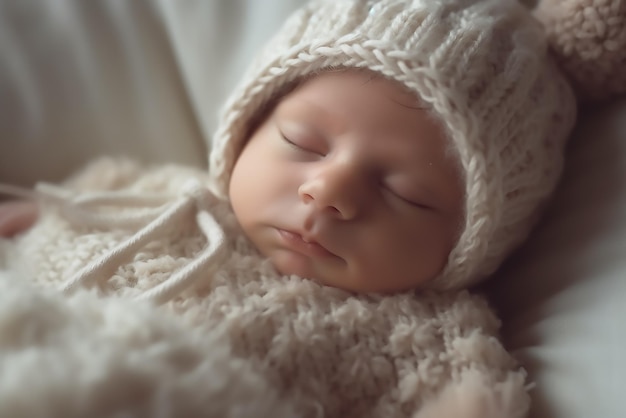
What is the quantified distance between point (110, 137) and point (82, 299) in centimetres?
61

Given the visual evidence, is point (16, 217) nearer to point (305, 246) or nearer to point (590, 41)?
point (305, 246)

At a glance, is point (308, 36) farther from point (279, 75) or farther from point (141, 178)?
point (141, 178)

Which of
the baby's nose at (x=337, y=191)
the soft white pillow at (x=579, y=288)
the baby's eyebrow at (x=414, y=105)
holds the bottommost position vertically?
the soft white pillow at (x=579, y=288)

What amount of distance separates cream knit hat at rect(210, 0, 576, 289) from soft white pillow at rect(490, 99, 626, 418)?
0.17 ft

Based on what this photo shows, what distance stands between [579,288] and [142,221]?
1.85 feet

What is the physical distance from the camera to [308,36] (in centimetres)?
94

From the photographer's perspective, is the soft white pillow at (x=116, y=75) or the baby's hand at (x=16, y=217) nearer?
the baby's hand at (x=16, y=217)

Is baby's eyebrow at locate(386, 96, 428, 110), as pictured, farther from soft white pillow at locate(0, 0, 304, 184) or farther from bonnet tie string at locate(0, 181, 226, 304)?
soft white pillow at locate(0, 0, 304, 184)

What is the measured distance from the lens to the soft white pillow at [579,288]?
759 mm

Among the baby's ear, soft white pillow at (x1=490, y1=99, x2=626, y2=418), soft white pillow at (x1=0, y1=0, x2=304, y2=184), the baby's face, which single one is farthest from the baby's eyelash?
soft white pillow at (x1=0, y1=0, x2=304, y2=184)

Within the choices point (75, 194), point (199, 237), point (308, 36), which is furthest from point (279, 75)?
point (75, 194)

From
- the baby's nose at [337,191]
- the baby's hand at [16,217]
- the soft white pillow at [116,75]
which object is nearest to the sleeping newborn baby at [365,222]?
the baby's nose at [337,191]

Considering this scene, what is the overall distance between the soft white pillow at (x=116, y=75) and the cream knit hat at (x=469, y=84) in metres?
0.26

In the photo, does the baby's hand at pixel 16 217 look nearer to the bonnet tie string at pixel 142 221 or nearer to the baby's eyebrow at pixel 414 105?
the bonnet tie string at pixel 142 221
